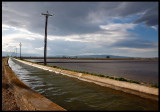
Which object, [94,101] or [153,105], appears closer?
[153,105]

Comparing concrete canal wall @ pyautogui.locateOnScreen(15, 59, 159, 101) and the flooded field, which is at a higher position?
concrete canal wall @ pyautogui.locateOnScreen(15, 59, 159, 101)

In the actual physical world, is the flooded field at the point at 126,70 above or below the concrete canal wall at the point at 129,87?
below

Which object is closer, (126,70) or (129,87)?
(129,87)

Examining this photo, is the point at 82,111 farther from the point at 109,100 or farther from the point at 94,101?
the point at 109,100

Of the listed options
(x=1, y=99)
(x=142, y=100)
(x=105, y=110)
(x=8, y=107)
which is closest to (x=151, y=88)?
(x=142, y=100)

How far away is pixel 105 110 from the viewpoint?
468 centimetres

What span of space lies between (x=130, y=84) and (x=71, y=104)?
359 cm

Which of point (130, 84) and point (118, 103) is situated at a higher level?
point (130, 84)

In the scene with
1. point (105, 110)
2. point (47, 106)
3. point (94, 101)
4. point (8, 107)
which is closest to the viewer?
point (47, 106)

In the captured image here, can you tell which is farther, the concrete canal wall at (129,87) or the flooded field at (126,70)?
the flooded field at (126,70)

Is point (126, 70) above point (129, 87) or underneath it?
underneath

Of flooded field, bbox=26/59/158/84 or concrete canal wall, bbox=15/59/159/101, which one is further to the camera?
flooded field, bbox=26/59/158/84

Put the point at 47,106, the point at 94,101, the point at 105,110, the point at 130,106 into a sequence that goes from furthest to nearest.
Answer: the point at 94,101, the point at 130,106, the point at 105,110, the point at 47,106

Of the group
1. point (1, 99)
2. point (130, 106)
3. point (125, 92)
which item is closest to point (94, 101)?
point (130, 106)
